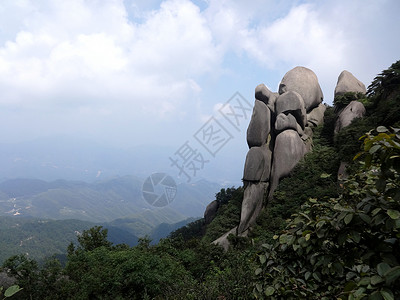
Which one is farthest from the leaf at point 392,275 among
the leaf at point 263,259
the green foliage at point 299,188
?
the green foliage at point 299,188

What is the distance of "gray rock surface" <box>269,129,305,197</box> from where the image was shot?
15.1 metres

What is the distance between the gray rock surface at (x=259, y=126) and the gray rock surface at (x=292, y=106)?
2.85ft

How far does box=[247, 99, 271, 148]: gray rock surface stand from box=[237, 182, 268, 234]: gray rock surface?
2731mm

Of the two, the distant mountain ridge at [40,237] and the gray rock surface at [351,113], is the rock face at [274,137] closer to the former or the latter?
the gray rock surface at [351,113]

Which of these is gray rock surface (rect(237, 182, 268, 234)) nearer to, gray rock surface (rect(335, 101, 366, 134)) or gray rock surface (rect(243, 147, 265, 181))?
gray rock surface (rect(243, 147, 265, 181))

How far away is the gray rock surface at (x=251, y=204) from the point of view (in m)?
14.6

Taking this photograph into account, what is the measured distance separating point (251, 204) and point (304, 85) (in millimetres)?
9813

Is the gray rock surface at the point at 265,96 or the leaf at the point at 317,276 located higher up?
the gray rock surface at the point at 265,96

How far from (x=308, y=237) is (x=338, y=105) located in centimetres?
1788

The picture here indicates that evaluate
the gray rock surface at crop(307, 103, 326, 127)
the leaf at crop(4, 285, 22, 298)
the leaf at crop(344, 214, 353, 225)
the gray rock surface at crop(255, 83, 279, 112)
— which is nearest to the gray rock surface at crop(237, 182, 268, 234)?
the gray rock surface at crop(255, 83, 279, 112)

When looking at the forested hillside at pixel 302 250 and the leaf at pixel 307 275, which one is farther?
the leaf at pixel 307 275

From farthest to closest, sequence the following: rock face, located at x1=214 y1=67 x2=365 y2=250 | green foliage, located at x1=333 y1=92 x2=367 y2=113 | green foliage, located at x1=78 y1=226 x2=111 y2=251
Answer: green foliage, located at x1=333 y1=92 x2=367 y2=113
rock face, located at x1=214 y1=67 x2=365 y2=250
green foliage, located at x1=78 y1=226 x2=111 y2=251

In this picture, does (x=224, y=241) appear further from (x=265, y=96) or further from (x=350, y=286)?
(x=350, y=286)

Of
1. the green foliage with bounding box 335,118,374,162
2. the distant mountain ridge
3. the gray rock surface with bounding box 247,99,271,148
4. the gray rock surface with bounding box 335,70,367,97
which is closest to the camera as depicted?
the green foliage with bounding box 335,118,374,162
